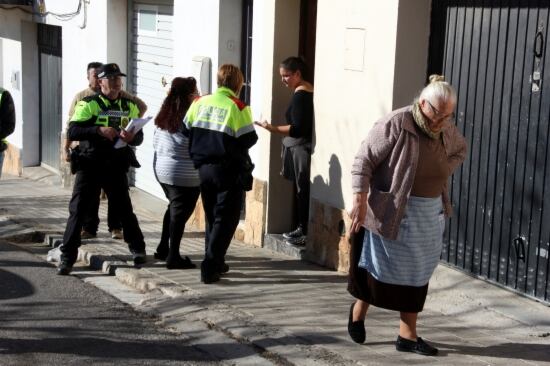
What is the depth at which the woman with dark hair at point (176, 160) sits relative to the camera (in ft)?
29.6

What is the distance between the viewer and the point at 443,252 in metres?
8.30

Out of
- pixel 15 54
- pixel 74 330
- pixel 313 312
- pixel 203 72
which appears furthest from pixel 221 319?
pixel 15 54

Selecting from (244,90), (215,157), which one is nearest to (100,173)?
(215,157)

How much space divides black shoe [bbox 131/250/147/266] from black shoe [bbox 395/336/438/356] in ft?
11.5

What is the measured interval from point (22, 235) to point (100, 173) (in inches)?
97.1

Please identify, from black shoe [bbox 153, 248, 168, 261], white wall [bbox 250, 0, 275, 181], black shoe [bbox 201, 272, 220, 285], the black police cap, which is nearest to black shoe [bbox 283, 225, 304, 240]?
white wall [bbox 250, 0, 275, 181]

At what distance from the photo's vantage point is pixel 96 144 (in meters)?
9.23

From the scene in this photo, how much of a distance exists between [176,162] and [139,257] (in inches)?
41.6

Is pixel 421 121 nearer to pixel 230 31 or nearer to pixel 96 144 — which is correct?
pixel 96 144

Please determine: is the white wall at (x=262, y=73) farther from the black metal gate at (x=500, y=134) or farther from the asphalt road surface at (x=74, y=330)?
the asphalt road surface at (x=74, y=330)

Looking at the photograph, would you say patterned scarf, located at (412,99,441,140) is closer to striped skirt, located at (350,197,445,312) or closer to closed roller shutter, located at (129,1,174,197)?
striped skirt, located at (350,197,445,312)

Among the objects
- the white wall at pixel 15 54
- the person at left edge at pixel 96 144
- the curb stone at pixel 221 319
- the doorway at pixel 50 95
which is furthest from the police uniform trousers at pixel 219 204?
the white wall at pixel 15 54

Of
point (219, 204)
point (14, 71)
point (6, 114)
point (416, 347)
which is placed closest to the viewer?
point (416, 347)

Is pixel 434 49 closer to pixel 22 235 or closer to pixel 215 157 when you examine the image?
pixel 215 157
